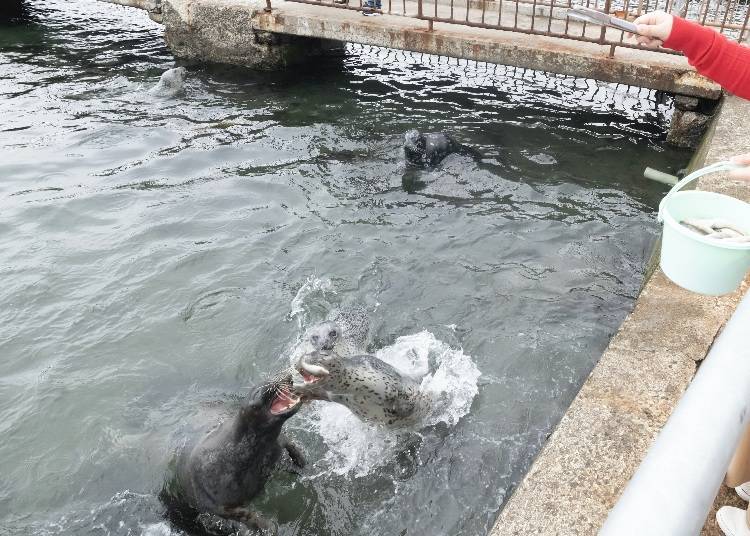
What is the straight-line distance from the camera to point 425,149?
8.48m

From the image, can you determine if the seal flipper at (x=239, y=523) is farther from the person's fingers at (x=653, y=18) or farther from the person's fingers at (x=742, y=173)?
the person's fingers at (x=653, y=18)

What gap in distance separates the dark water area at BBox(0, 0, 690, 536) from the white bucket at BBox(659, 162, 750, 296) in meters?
1.94

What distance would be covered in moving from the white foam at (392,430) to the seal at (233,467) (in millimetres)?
650

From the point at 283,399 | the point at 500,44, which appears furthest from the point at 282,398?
the point at 500,44

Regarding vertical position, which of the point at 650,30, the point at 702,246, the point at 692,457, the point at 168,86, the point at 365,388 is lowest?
the point at 168,86

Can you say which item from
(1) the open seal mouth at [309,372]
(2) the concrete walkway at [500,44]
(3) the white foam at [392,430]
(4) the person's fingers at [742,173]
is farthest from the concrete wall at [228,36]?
(4) the person's fingers at [742,173]

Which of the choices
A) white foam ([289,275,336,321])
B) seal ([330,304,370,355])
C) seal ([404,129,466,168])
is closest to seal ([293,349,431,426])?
seal ([330,304,370,355])

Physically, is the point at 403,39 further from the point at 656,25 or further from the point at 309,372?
the point at 309,372

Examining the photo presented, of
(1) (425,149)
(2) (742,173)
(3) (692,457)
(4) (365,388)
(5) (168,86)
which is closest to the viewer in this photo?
(3) (692,457)

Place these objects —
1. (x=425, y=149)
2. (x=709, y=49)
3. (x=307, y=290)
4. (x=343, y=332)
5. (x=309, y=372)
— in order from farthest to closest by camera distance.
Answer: (x=425, y=149)
(x=307, y=290)
(x=343, y=332)
(x=309, y=372)
(x=709, y=49)

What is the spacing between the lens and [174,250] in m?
6.92

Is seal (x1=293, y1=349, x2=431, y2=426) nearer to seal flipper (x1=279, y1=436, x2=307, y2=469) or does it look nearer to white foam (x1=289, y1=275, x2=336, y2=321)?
seal flipper (x1=279, y1=436, x2=307, y2=469)

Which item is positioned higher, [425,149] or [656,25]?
[656,25]

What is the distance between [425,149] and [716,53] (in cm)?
542
